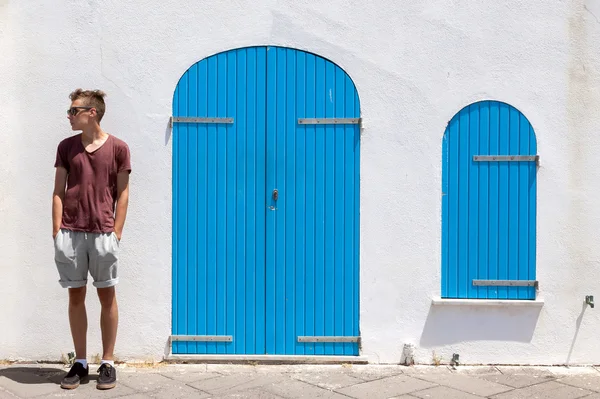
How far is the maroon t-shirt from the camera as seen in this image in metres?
5.42

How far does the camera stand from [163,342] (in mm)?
6172

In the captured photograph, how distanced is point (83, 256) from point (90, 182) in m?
0.49

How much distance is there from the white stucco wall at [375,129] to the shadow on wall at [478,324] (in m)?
0.01

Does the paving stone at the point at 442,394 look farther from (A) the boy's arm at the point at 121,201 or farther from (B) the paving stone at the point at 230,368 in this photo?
(A) the boy's arm at the point at 121,201

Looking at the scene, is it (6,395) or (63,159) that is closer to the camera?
(6,395)

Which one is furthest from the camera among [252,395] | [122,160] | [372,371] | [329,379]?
[372,371]

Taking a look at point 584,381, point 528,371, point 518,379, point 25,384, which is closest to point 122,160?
point 25,384

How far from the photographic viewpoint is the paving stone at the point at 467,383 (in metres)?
5.55

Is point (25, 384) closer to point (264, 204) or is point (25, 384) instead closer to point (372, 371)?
point (264, 204)

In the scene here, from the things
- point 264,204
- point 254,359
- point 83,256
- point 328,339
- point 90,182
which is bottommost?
point 254,359

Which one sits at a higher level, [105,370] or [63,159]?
[63,159]

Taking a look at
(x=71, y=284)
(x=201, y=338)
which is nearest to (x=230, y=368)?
(x=201, y=338)

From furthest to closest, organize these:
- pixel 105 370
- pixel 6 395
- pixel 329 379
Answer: pixel 329 379, pixel 105 370, pixel 6 395

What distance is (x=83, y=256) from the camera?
17.9 ft
